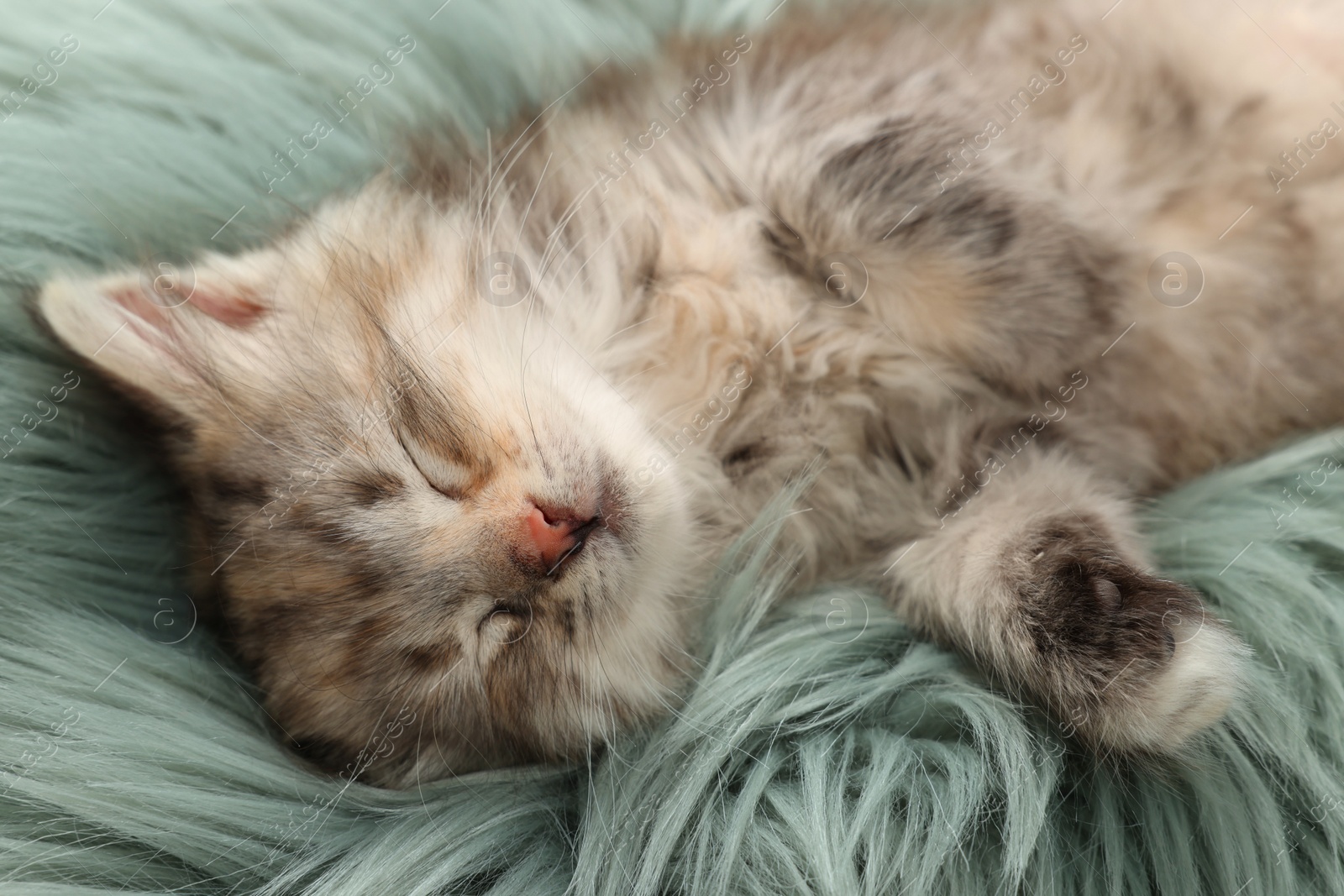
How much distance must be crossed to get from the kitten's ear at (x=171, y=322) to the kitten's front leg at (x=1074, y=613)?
77 cm

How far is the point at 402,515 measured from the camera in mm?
942

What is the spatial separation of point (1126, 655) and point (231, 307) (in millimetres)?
984

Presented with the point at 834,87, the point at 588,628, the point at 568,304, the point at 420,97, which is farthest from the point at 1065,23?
the point at 588,628

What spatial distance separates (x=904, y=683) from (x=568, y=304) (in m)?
0.57

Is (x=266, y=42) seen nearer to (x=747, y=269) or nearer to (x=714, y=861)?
(x=747, y=269)

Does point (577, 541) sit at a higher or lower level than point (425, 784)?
higher
